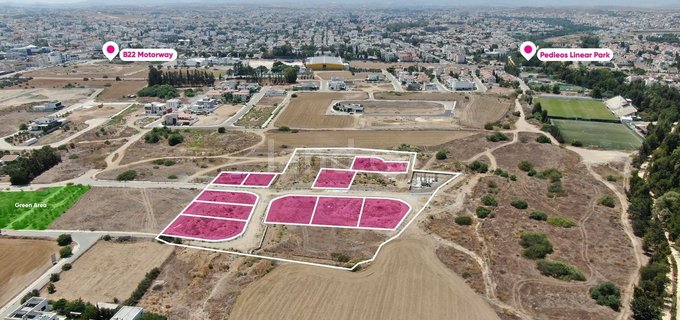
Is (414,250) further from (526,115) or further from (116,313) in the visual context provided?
(526,115)

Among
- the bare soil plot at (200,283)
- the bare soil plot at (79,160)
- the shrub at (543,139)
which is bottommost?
the bare soil plot at (200,283)

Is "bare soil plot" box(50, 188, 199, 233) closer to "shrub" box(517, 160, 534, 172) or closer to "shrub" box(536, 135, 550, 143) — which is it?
"shrub" box(517, 160, 534, 172)

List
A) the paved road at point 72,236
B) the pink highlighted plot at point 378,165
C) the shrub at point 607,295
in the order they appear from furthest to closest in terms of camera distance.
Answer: the pink highlighted plot at point 378,165
the paved road at point 72,236
the shrub at point 607,295

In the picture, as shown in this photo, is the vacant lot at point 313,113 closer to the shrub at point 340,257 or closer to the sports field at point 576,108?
the sports field at point 576,108

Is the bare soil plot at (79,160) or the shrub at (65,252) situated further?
the bare soil plot at (79,160)

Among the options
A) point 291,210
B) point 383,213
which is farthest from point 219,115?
point 383,213

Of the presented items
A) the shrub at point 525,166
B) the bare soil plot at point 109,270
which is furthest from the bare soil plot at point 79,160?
the shrub at point 525,166
